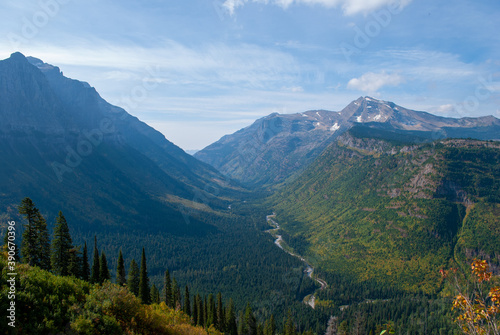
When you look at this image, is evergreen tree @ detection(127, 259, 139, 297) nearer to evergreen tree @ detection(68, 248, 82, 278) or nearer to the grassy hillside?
evergreen tree @ detection(68, 248, 82, 278)

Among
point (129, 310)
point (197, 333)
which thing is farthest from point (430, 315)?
point (129, 310)

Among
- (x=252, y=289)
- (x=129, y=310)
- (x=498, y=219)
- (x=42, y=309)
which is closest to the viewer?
(x=42, y=309)

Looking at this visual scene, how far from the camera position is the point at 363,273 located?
611 feet

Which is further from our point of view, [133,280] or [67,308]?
[133,280]

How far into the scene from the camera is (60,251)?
5425 centimetres

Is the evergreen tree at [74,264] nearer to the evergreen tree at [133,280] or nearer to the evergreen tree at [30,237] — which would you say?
the evergreen tree at [30,237]

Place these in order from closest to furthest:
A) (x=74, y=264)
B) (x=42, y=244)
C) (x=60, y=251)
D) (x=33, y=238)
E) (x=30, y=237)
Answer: (x=30, y=237)
(x=33, y=238)
(x=42, y=244)
(x=60, y=251)
(x=74, y=264)

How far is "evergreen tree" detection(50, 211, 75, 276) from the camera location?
53547 millimetres

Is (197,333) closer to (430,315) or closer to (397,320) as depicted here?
(397,320)

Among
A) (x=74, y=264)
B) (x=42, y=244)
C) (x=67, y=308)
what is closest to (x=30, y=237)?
(x=42, y=244)

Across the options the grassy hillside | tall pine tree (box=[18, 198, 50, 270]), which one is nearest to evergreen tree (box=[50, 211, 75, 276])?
tall pine tree (box=[18, 198, 50, 270])

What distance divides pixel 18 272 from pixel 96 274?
40.7 metres

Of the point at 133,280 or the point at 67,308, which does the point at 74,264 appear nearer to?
the point at 133,280

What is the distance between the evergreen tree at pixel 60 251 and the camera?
176 feet
